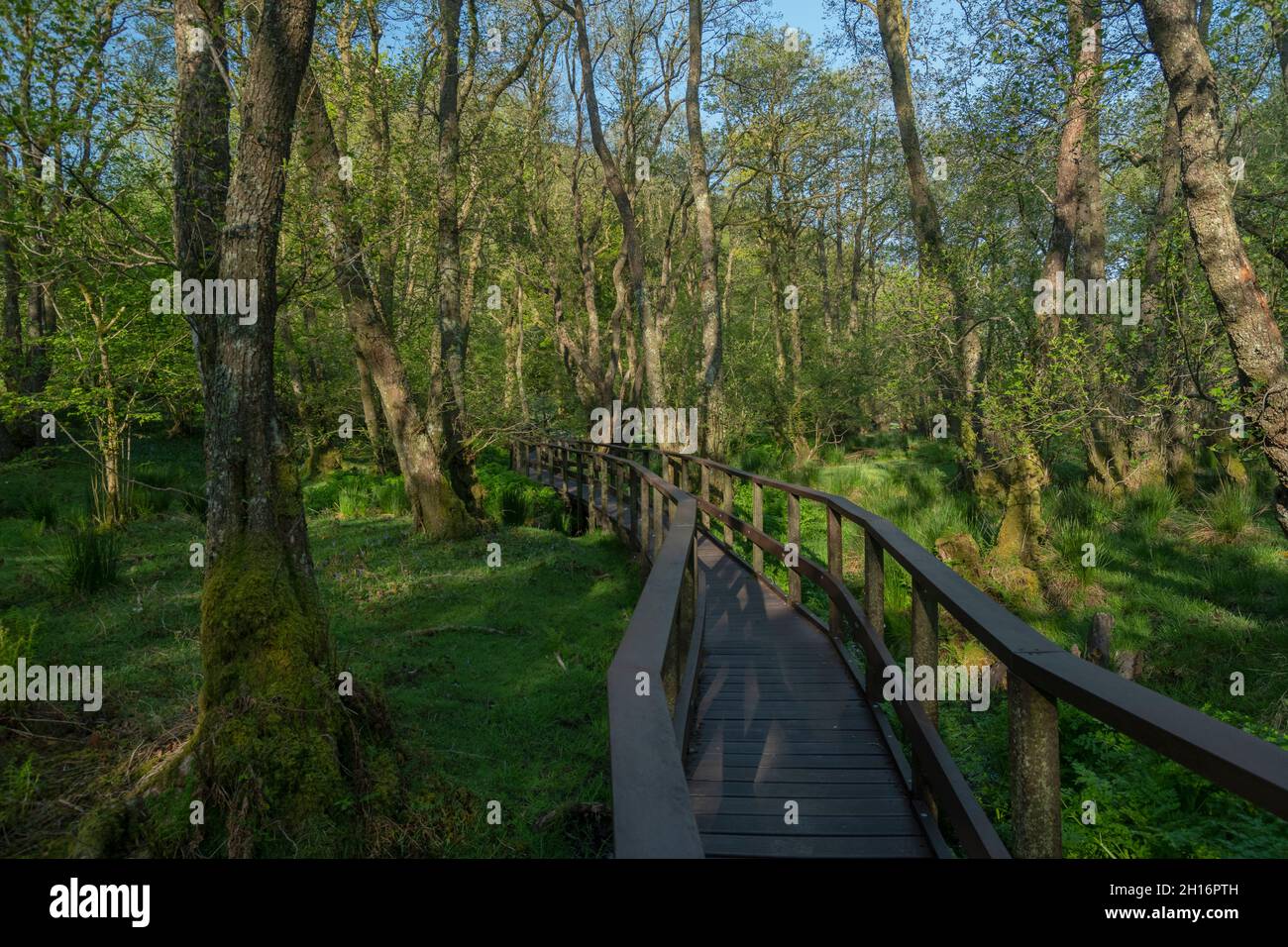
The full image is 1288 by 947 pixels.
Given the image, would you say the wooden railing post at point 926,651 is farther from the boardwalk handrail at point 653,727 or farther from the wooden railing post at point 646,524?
the wooden railing post at point 646,524

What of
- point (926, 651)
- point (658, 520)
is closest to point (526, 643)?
point (658, 520)

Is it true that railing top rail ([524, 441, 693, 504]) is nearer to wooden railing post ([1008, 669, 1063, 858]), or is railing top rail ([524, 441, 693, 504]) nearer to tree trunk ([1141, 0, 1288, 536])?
wooden railing post ([1008, 669, 1063, 858])

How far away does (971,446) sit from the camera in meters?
11.1

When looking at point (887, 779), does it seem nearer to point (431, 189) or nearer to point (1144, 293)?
point (1144, 293)

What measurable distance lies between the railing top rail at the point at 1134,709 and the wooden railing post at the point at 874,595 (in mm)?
1501

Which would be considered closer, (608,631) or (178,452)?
(608,631)

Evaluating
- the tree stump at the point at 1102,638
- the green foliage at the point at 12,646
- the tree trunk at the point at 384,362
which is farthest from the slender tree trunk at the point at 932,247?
the green foliage at the point at 12,646

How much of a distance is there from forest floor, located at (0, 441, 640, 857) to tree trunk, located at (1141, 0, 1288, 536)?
5060mm

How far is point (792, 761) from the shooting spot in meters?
3.70

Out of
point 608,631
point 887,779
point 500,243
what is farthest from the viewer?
point 500,243

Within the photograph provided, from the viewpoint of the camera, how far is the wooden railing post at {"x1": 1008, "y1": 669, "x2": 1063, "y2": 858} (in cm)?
199

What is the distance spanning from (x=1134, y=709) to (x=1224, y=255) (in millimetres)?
5030
